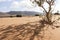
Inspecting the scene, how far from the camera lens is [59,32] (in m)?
14.8

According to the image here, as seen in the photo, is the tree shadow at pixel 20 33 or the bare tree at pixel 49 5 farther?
the bare tree at pixel 49 5

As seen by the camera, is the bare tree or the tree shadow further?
the bare tree

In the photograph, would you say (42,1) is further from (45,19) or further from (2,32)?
(2,32)

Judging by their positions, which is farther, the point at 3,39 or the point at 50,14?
the point at 50,14

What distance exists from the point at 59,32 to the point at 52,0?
524 centimetres

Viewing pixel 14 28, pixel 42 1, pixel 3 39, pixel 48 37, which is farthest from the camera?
pixel 42 1

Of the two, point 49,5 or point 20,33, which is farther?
point 49,5

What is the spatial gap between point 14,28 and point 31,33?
1.70 m

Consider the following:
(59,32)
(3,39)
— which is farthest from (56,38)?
(3,39)

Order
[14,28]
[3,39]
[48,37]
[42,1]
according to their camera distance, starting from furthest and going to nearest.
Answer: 1. [42,1]
2. [14,28]
3. [48,37]
4. [3,39]

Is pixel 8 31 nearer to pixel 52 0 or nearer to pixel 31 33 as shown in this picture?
pixel 31 33

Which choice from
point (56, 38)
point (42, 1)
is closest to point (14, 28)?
point (56, 38)

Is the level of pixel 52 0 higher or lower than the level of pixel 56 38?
higher

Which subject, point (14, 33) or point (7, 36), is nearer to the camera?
point (7, 36)
